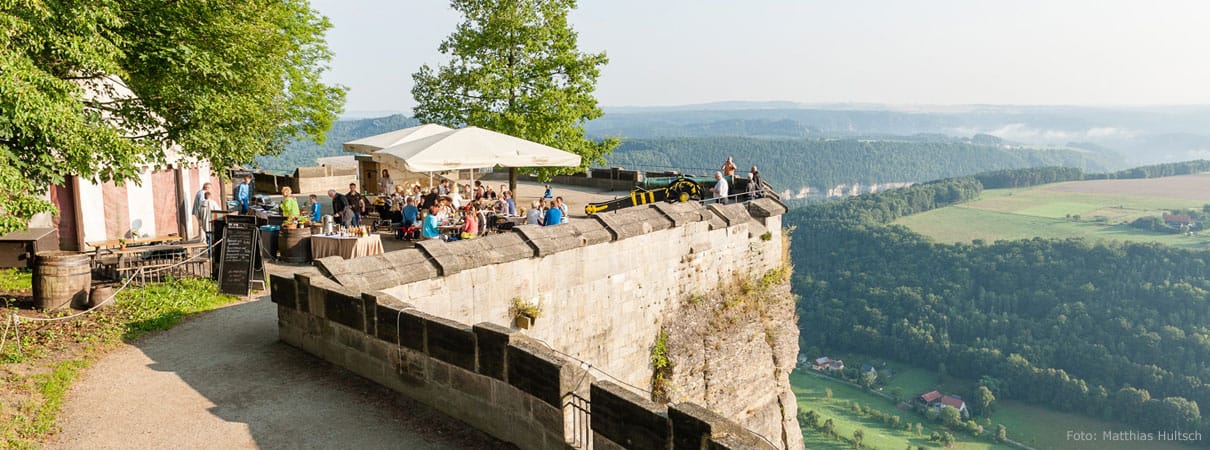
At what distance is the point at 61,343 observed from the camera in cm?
913

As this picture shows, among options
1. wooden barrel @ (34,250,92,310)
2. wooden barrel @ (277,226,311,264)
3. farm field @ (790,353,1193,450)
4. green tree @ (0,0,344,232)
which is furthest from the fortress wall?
farm field @ (790,353,1193,450)

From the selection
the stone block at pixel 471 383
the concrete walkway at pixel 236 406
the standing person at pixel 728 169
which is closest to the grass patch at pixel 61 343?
the concrete walkway at pixel 236 406

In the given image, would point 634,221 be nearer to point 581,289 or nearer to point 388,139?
point 581,289

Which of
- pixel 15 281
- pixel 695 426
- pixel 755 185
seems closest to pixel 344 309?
pixel 695 426

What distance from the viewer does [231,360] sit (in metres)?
8.78

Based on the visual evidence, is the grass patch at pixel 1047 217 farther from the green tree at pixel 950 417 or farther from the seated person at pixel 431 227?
the seated person at pixel 431 227

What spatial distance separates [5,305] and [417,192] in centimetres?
889

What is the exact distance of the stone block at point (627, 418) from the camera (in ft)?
18.0

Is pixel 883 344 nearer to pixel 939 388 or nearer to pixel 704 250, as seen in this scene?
pixel 939 388

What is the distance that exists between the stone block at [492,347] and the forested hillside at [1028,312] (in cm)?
9921

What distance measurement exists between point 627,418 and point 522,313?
526 centimetres

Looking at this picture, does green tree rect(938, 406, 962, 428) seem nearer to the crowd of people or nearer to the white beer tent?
the crowd of people

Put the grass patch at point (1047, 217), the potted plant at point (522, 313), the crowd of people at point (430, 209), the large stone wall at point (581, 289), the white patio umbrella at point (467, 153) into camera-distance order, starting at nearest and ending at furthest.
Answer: the large stone wall at point (581, 289) < the potted plant at point (522, 313) < the white patio umbrella at point (467, 153) < the crowd of people at point (430, 209) < the grass patch at point (1047, 217)

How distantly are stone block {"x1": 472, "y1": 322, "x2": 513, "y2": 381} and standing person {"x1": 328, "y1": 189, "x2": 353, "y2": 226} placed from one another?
28.8 ft
